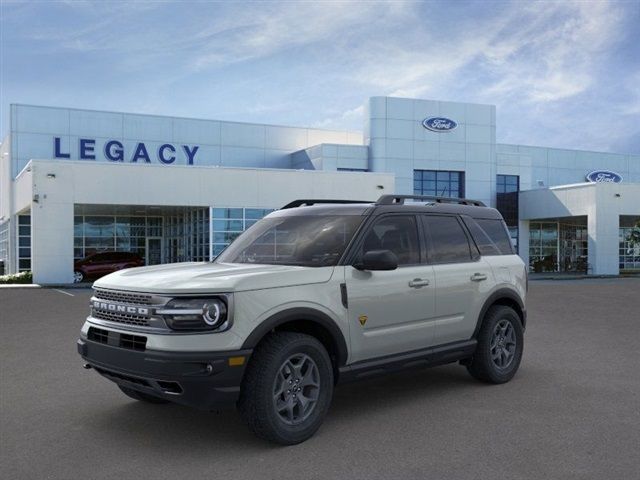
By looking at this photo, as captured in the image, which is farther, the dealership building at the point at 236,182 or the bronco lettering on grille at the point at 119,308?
the dealership building at the point at 236,182

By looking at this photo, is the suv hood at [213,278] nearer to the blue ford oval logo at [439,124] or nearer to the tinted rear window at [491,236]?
the tinted rear window at [491,236]

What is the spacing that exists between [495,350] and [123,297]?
4035 mm

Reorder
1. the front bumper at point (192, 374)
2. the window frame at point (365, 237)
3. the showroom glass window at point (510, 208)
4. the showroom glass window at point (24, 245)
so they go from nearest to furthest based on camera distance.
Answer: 1. the front bumper at point (192, 374)
2. the window frame at point (365, 237)
3. the showroom glass window at point (24, 245)
4. the showroom glass window at point (510, 208)

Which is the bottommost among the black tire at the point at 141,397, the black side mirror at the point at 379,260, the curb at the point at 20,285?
the curb at the point at 20,285

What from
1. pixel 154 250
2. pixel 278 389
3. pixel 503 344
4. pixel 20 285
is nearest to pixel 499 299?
pixel 503 344

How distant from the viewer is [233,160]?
4234 centimetres

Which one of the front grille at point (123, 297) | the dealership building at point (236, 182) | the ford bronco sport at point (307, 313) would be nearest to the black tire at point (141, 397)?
the ford bronco sport at point (307, 313)

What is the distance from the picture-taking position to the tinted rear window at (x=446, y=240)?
6.44 meters

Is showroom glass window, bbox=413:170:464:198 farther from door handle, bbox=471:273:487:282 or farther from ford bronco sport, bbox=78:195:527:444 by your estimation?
ford bronco sport, bbox=78:195:527:444

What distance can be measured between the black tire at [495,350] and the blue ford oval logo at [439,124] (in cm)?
3533

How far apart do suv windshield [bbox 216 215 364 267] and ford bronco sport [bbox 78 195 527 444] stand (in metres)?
0.01

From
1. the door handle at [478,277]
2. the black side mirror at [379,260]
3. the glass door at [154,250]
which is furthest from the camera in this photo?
the glass door at [154,250]

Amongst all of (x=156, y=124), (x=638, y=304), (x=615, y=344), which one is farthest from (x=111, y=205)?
(x=615, y=344)

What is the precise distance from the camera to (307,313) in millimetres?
5055
